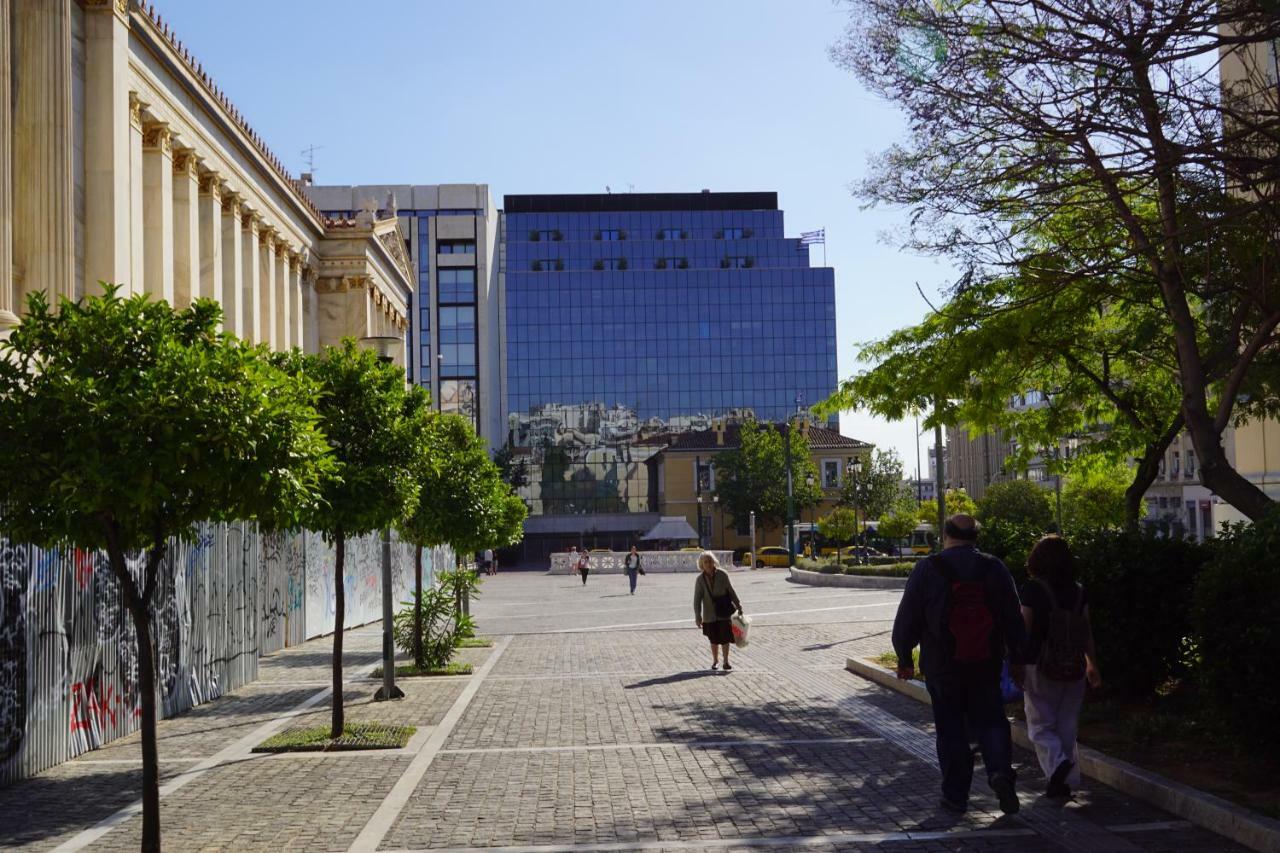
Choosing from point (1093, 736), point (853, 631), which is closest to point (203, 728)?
point (1093, 736)

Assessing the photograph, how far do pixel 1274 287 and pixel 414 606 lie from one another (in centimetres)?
1273

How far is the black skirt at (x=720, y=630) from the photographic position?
1811 cm

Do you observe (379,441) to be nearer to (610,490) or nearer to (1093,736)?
(1093,736)

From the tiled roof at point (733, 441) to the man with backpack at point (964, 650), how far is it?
87.9 meters

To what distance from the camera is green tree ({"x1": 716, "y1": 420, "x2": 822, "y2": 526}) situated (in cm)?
8750

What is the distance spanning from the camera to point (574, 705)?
14.6m

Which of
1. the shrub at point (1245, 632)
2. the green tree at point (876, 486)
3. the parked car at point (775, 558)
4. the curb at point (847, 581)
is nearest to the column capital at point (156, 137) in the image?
the curb at point (847, 581)

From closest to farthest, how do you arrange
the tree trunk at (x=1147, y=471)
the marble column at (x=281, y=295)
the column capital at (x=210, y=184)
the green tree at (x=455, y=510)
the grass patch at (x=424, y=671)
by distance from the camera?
the tree trunk at (x=1147, y=471) → the grass patch at (x=424, y=671) → the green tree at (x=455, y=510) → the column capital at (x=210, y=184) → the marble column at (x=281, y=295)

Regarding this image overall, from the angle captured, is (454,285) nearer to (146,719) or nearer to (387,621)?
(387,621)

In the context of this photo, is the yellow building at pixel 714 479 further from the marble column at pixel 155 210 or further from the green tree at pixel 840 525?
the marble column at pixel 155 210

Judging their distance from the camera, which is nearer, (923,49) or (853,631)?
(923,49)

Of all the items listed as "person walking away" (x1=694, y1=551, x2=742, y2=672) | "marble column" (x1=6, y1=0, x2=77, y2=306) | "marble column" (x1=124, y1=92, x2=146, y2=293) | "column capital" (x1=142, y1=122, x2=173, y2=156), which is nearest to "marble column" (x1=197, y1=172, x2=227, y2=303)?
"column capital" (x1=142, y1=122, x2=173, y2=156)

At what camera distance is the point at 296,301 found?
47.3 m

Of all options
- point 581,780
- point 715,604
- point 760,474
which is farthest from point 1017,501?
point 581,780
